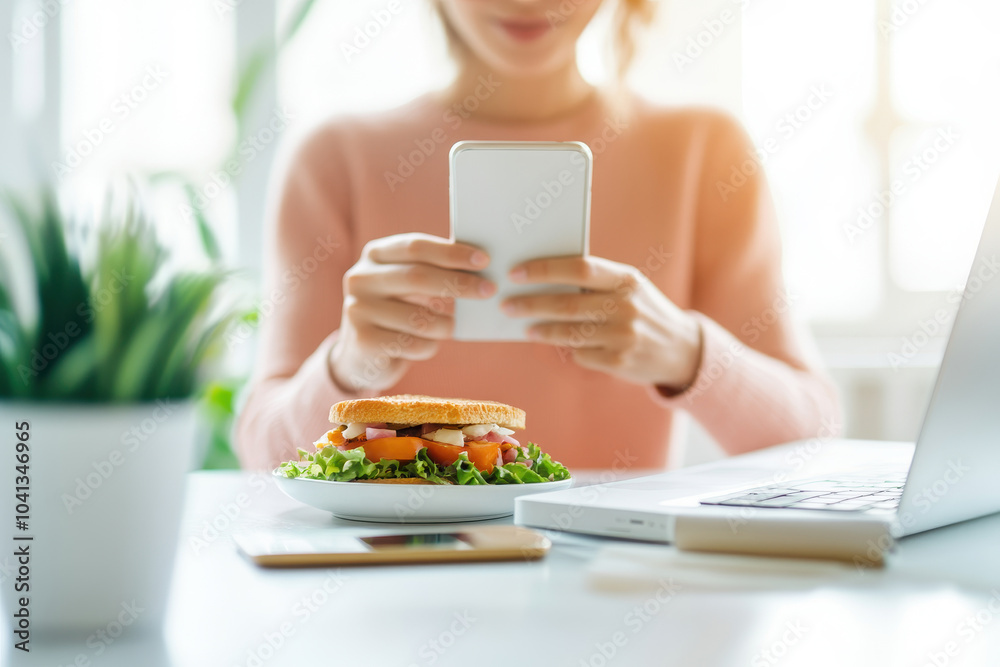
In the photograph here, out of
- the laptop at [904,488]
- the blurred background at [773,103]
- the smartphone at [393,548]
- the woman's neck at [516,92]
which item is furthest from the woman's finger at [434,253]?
the blurred background at [773,103]

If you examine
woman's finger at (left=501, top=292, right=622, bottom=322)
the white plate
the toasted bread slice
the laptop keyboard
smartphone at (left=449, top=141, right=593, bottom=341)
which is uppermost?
smartphone at (left=449, top=141, right=593, bottom=341)

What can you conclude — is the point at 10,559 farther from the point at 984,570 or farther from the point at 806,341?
the point at 806,341

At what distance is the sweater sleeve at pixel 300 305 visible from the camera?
1374 millimetres

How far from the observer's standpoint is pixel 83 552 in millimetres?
420

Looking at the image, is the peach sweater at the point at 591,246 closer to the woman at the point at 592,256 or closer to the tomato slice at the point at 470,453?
the woman at the point at 592,256

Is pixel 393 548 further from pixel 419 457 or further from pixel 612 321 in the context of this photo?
pixel 612 321

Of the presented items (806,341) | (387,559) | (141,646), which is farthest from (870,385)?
(141,646)

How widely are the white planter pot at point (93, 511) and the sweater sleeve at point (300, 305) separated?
90 cm

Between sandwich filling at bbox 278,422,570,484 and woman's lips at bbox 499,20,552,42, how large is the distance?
1033 mm

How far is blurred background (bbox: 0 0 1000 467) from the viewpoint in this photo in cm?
262

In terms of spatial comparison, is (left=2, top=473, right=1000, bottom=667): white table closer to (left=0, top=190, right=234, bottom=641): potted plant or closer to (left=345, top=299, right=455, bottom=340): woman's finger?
(left=0, top=190, right=234, bottom=641): potted plant

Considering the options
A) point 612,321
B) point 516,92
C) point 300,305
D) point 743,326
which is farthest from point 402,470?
point 516,92

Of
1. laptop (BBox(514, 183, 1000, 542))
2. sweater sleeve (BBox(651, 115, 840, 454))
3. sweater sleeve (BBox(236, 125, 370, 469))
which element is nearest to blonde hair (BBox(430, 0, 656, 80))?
sweater sleeve (BBox(651, 115, 840, 454))

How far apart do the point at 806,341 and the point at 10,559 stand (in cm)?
154
